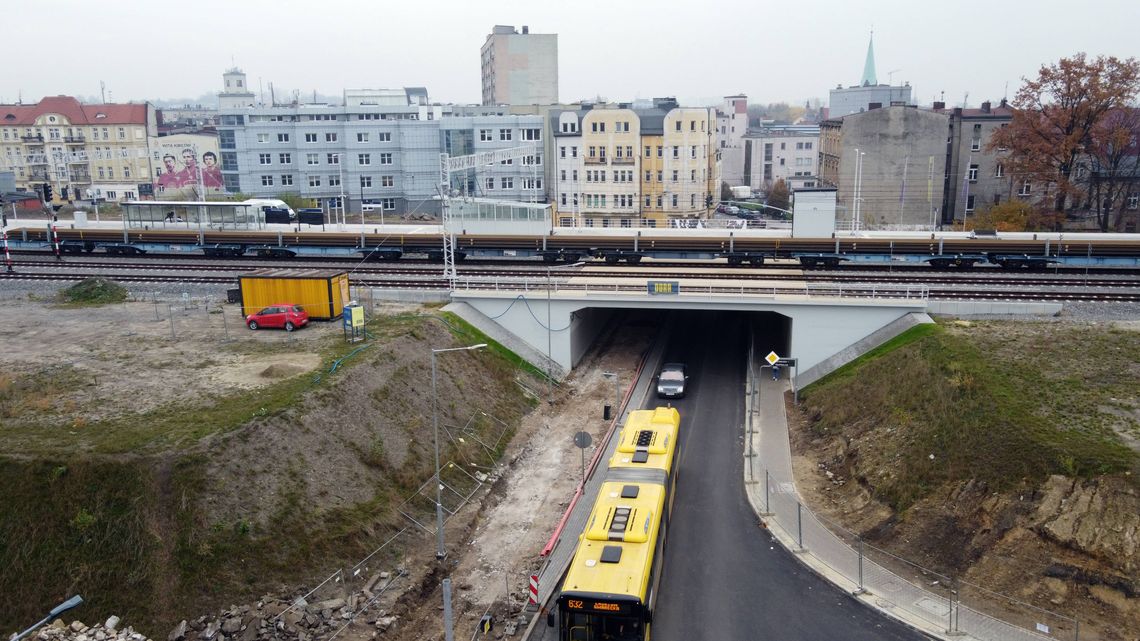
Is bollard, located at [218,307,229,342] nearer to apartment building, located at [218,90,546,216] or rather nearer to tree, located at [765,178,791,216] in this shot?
apartment building, located at [218,90,546,216]

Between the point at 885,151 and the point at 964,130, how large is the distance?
782 cm

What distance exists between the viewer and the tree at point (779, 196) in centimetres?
10656

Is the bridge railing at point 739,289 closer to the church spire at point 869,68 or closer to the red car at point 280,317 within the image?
the red car at point 280,317

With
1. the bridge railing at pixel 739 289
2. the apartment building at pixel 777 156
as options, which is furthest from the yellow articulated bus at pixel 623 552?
the apartment building at pixel 777 156

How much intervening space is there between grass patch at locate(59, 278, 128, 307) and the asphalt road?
30.2 metres

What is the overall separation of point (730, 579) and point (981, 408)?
10.5 meters

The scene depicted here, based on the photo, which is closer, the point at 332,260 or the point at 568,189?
the point at 332,260

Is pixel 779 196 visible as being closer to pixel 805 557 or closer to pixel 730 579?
pixel 805 557

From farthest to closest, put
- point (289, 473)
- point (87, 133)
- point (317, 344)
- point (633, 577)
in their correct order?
point (87, 133)
point (317, 344)
point (289, 473)
point (633, 577)

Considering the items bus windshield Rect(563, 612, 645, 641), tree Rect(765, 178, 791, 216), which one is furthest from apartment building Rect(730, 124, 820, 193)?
bus windshield Rect(563, 612, 645, 641)

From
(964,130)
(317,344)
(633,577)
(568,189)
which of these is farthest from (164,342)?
(964,130)

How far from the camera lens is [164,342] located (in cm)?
3366

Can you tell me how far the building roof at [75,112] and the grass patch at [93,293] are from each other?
7504cm

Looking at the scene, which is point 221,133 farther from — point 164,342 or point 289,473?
point 289,473
